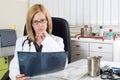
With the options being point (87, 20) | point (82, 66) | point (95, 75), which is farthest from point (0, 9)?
point (95, 75)

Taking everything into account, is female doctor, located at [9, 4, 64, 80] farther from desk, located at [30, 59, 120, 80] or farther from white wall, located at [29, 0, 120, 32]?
white wall, located at [29, 0, 120, 32]

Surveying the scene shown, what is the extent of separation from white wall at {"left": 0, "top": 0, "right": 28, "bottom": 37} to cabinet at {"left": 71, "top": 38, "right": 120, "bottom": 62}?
1167 millimetres

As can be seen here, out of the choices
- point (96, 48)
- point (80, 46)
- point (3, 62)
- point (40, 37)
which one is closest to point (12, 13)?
point (3, 62)

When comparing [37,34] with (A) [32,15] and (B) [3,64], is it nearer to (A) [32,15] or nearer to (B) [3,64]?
(A) [32,15]

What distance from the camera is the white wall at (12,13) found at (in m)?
3.25

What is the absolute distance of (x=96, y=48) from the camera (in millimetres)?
2727

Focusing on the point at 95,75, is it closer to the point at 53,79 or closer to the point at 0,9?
the point at 53,79

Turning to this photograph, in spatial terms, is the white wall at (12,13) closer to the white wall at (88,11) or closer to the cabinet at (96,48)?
the white wall at (88,11)

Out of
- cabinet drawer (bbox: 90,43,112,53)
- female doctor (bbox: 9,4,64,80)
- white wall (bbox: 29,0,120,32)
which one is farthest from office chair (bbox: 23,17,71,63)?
→ white wall (bbox: 29,0,120,32)

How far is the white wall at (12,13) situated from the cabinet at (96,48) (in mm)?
1167

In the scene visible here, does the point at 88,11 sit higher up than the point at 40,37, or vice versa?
the point at 88,11

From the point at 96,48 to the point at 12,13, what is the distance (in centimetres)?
156

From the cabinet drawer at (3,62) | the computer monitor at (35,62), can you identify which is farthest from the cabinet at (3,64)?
the computer monitor at (35,62)

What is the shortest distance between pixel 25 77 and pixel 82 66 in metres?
0.55
